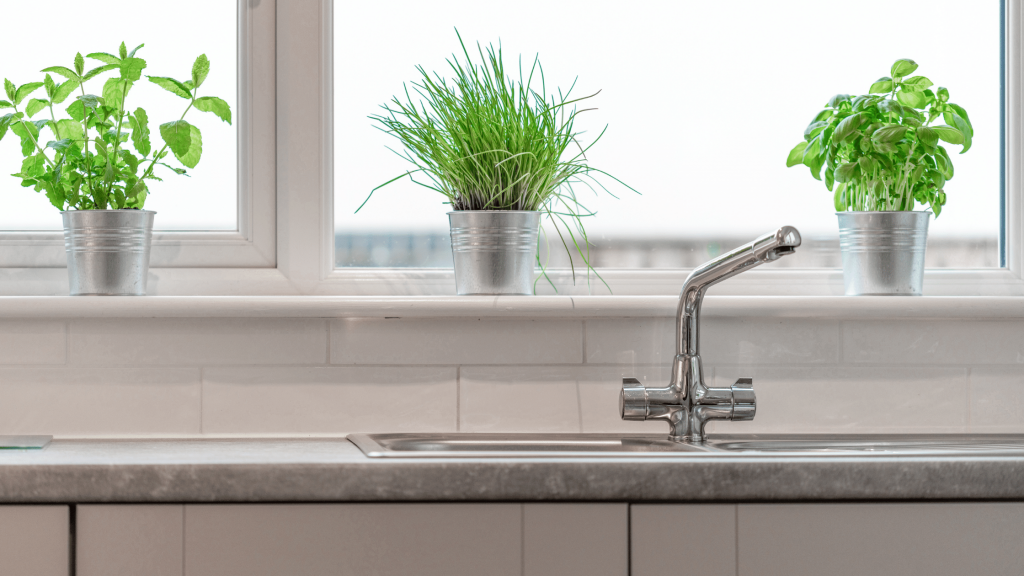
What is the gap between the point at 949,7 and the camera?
5.16ft

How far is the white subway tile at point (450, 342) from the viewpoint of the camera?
1367 mm

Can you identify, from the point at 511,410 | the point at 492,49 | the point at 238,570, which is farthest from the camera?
the point at 492,49

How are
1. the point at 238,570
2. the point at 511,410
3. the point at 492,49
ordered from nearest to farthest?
the point at 238,570 → the point at 511,410 → the point at 492,49

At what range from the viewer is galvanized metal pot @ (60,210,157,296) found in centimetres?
132

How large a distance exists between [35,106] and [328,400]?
66cm

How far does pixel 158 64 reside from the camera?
1.49 metres

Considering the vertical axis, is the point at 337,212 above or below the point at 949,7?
below

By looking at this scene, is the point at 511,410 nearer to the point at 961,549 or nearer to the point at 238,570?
the point at 238,570

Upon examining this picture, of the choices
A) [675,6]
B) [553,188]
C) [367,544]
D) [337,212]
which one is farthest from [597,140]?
[367,544]

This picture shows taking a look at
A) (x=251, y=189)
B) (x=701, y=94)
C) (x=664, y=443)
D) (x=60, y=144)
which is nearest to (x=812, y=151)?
(x=701, y=94)

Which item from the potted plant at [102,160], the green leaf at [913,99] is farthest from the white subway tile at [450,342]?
the green leaf at [913,99]

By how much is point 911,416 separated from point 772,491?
0.58m

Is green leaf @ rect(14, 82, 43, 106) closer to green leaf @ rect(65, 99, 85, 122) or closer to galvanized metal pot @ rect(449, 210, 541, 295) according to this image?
green leaf @ rect(65, 99, 85, 122)

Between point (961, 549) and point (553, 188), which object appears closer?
point (961, 549)
